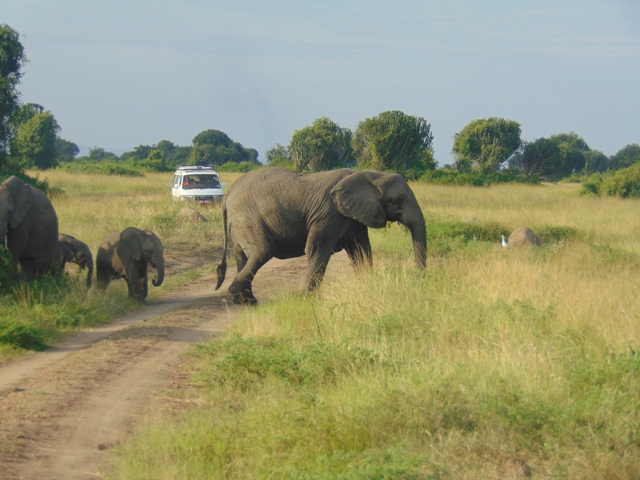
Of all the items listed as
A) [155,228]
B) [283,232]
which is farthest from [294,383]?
[155,228]

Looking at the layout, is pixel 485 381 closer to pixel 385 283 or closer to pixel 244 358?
pixel 244 358

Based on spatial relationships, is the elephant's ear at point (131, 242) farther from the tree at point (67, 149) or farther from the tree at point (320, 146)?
the tree at point (67, 149)

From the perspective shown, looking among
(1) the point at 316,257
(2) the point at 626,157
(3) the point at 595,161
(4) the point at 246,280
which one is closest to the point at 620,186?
(1) the point at 316,257

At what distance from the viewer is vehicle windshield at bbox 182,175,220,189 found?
25.5m

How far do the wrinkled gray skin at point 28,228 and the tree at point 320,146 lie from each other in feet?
141

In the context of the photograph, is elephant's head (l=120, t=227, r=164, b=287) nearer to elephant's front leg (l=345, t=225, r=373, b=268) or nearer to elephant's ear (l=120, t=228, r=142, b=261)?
elephant's ear (l=120, t=228, r=142, b=261)

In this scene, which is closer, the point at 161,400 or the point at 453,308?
the point at 161,400

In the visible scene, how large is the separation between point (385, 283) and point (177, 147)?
10548 cm

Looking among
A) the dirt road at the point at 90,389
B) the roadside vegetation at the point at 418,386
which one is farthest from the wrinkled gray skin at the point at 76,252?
the roadside vegetation at the point at 418,386

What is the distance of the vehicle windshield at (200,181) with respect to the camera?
25.5m

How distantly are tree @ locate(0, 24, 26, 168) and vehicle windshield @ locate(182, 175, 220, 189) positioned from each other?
17.7ft

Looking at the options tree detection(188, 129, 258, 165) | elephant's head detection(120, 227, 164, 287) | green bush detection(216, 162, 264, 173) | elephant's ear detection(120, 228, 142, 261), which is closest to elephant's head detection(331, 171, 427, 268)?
elephant's head detection(120, 227, 164, 287)

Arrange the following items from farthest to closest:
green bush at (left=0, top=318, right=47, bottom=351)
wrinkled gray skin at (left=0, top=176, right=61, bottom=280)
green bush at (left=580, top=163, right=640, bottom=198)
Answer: green bush at (left=580, top=163, right=640, bottom=198), wrinkled gray skin at (left=0, top=176, right=61, bottom=280), green bush at (left=0, top=318, right=47, bottom=351)

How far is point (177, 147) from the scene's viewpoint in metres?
112
